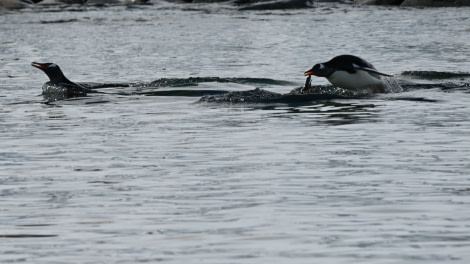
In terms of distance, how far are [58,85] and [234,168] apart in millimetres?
8216

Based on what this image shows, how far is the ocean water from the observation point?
748 centimetres

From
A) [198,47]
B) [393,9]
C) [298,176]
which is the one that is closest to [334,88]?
[298,176]

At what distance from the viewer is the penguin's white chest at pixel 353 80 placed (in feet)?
56.0

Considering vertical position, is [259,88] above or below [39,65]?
below

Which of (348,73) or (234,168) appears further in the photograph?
(348,73)

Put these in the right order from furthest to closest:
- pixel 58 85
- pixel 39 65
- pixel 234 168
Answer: pixel 58 85 → pixel 39 65 → pixel 234 168

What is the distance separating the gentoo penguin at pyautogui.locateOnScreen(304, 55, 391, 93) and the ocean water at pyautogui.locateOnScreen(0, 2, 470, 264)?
0.84 ft

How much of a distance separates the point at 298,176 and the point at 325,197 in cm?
103

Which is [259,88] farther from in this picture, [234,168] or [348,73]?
[234,168]

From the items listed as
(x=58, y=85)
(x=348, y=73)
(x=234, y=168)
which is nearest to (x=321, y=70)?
(x=348, y=73)

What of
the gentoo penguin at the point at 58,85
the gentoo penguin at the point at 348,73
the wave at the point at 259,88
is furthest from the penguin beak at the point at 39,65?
the gentoo penguin at the point at 348,73

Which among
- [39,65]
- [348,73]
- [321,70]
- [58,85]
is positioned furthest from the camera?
[58,85]

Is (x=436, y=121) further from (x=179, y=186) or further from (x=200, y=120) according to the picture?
(x=179, y=186)

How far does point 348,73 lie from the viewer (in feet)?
55.9
